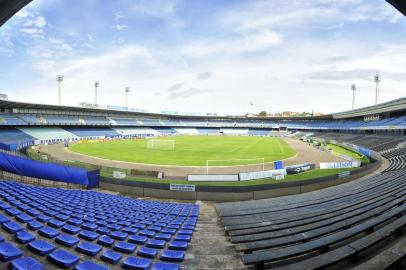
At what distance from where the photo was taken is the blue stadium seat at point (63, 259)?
634cm

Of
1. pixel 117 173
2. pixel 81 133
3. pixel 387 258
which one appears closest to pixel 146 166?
pixel 117 173

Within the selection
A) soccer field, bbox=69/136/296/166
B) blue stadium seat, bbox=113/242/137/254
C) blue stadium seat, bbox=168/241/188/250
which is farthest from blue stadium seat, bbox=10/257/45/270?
soccer field, bbox=69/136/296/166

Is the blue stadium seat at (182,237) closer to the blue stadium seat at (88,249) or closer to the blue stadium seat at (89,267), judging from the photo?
the blue stadium seat at (88,249)

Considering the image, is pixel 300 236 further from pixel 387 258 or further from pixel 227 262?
pixel 387 258

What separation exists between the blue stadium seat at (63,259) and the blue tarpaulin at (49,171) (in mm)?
16227

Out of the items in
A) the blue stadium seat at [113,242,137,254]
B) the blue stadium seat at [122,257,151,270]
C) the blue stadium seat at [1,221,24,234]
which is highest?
the blue stadium seat at [1,221,24,234]

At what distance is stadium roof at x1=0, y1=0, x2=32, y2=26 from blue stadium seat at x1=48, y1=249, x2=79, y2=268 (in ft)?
18.8

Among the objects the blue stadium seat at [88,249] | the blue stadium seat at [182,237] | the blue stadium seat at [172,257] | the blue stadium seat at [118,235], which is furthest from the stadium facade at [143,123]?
the blue stadium seat at [172,257]

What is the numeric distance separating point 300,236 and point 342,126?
285 feet

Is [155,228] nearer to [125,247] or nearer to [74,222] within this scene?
[125,247]

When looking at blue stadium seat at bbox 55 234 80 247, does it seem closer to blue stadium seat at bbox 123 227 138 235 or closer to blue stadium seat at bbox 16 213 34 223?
blue stadium seat at bbox 123 227 138 235

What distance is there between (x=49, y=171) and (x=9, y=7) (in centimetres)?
2343

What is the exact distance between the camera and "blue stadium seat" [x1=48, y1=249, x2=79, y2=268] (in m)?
6.34

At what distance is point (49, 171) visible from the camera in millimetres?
22812
